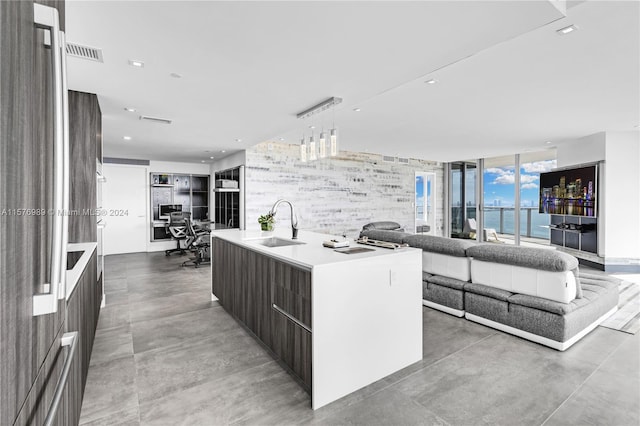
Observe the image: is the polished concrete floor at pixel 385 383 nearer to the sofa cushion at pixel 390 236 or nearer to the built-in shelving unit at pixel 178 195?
the sofa cushion at pixel 390 236

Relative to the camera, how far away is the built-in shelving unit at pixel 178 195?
8641 mm

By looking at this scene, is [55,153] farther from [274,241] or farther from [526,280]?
[526,280]

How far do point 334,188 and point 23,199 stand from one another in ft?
24.1

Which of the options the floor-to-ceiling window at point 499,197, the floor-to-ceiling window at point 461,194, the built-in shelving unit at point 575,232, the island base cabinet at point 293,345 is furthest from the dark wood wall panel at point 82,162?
the floor-to-ceiling window at point 461,194

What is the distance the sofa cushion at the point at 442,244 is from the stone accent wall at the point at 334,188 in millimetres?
3600

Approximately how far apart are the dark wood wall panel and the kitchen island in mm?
2007

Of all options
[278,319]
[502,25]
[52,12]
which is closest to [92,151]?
[278,319]

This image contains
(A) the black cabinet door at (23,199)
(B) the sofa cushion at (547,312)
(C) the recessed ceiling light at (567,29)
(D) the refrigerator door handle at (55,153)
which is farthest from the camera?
(B) the sofa cushion at (547,312)

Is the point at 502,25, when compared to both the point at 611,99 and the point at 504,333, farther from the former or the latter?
the point at 611,99

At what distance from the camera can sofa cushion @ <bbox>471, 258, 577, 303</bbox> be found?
2824 mm

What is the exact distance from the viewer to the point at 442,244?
3691 mm

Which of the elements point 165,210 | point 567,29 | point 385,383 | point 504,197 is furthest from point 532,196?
point 165,210

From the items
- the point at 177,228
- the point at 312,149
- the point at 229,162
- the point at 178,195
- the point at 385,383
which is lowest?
the point at 385,383

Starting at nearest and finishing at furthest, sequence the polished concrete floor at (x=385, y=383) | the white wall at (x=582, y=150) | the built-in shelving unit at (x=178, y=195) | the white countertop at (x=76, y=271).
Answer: the white countertop at (x=76, y=271) → the polished concrete floor at (x=385, y=383) → the white wall at (x=582, y=150) → the built-in shelving unit at (x=178, y=195)
